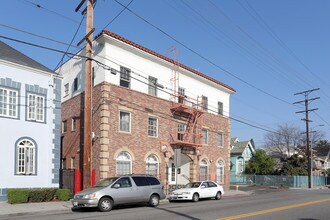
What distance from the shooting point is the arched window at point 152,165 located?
28.0 metres

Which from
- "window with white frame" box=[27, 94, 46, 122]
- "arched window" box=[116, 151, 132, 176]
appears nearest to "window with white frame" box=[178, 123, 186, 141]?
"arched window" box=[116, 151, 132, 176]

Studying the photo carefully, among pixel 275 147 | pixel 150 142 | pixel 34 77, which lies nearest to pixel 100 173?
pixel 150 142

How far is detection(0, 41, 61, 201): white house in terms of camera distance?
68.9 feet

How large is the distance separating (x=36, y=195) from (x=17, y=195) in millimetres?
1131

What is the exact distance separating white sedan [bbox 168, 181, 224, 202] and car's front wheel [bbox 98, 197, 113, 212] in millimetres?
6326

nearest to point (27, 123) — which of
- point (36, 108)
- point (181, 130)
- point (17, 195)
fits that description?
point (36, 108)

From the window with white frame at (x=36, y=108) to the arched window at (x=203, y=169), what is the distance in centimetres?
1521

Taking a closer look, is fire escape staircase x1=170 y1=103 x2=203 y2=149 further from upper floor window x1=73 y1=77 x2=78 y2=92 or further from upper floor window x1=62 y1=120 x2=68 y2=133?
upper floor window x1=62 y1=120 x2=68 y2=133

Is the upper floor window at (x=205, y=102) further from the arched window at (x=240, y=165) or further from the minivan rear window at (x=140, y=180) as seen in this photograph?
the arched window at (x=240, y=165)

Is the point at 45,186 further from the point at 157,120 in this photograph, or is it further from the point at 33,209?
the point at 157,120

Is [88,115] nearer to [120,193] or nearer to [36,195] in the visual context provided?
[120,193]

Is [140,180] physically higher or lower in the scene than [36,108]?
lower

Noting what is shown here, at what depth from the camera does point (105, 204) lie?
17156 millimetres

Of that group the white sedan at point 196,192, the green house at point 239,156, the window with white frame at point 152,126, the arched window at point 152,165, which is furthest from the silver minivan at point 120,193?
the green house at point 239,156
